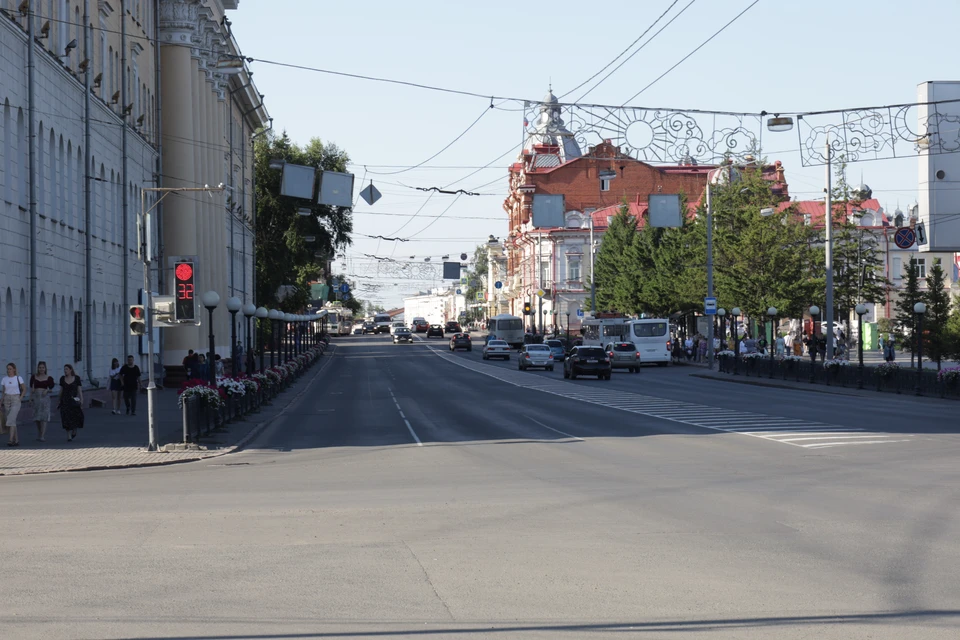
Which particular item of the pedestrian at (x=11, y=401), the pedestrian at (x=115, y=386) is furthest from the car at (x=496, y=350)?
the pedestrian at (x=11, y=401)

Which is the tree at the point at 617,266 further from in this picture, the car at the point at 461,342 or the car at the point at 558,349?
the car at the point at 461,342

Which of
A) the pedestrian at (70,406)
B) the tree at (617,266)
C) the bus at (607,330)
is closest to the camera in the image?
the pedestrian at (70,406)

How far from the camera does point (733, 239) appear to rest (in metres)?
72.3

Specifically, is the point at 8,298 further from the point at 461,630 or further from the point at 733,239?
the point at 733,239

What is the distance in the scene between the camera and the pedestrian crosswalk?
926 inches

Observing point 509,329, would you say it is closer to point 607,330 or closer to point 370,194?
point 607,330

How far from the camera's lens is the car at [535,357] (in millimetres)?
68062

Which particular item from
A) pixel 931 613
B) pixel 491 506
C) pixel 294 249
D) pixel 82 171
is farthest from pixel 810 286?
pixel 931 613

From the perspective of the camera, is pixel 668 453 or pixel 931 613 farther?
pixel 668 453

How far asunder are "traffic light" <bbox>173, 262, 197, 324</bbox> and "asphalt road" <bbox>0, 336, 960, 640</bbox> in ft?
10.1

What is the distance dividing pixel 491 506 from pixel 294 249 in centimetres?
6670

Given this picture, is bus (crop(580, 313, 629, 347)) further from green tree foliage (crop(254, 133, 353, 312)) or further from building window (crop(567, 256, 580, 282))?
building window (crop(567, 256, 580, 282))

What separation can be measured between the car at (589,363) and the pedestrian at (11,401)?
34.4 metres

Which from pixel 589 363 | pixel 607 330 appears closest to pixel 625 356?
pixel 589 363
